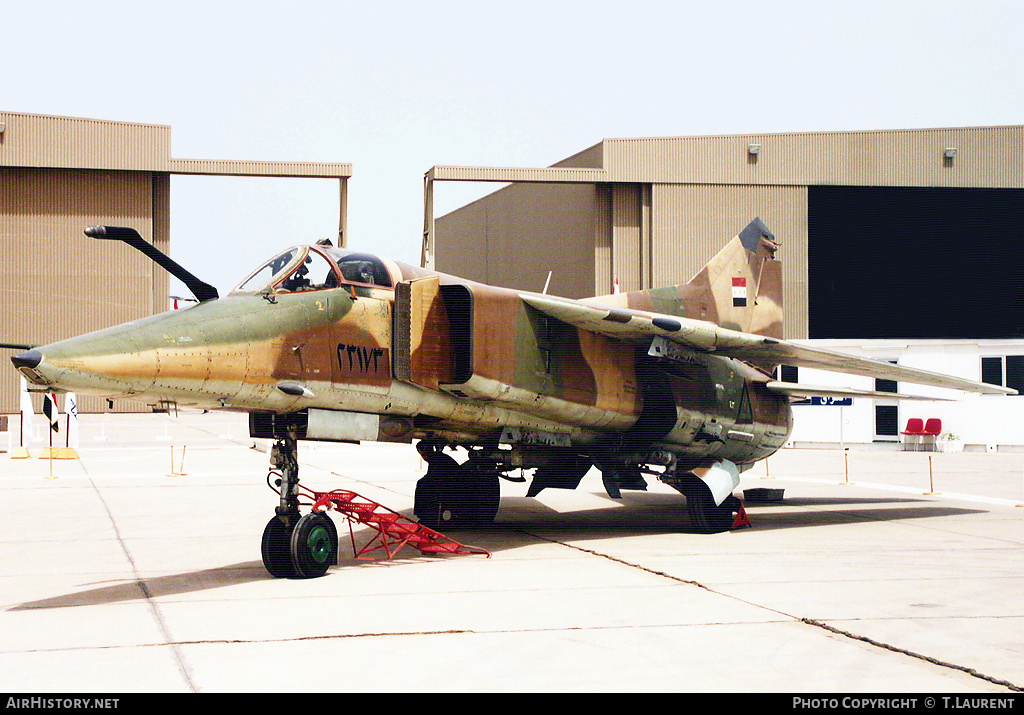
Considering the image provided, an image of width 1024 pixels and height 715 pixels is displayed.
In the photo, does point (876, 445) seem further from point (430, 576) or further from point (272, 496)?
point (430, 576)

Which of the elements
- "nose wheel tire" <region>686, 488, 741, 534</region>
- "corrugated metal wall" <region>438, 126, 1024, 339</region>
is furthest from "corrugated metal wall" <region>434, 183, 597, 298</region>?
"nose wheel tire" <region>686, 488, 741, 534</region>

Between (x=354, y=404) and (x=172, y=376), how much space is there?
218 cm

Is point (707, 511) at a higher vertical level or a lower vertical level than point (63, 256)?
lower

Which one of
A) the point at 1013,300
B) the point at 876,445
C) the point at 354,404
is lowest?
the point at 876,445

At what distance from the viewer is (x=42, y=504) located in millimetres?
15555

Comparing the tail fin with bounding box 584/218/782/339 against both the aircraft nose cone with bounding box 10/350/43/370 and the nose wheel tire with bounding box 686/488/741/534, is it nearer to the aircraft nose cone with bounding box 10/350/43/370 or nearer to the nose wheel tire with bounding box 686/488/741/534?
the nose wheel tire with bounding box 686/488/741/534

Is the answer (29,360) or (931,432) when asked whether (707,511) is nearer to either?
(29,360)

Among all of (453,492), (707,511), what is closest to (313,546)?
(453,492)

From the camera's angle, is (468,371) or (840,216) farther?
(840,216)

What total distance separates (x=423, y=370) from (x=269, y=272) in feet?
6.17

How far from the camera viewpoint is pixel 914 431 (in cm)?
3103

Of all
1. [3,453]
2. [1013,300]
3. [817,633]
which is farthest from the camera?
[1013,300]

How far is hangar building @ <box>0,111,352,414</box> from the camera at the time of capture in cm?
4469

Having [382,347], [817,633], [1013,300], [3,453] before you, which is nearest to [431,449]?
[382,347]
